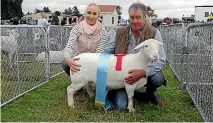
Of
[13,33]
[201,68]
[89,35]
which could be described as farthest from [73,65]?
[13,33]

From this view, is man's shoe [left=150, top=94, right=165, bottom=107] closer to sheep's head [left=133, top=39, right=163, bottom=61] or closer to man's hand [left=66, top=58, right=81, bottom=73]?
sheep's head [left=133, top=39, right=163, bottom=61]

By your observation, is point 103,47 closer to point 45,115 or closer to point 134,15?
point 134,15

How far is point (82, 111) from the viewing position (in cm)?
459

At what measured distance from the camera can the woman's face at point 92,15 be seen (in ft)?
16.3

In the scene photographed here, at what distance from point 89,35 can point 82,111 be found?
3.68 ft

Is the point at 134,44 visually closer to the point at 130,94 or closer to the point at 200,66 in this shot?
the point at 130,94

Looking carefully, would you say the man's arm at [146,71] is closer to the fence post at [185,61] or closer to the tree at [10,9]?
the fence post at [185,61]

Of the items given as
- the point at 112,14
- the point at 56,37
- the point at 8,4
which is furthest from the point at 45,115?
the point at 112,14

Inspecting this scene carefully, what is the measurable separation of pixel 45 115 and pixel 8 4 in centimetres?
4661

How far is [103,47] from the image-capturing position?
16.7 feet

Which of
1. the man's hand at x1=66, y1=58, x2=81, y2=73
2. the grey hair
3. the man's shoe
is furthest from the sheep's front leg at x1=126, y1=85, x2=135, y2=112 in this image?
the grey hair

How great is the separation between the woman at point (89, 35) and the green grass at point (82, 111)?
592mm

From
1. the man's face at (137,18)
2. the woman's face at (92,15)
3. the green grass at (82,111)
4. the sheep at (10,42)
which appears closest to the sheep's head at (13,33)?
the sheep at (10,42)

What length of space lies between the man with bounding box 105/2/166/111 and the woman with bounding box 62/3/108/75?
24 cm
